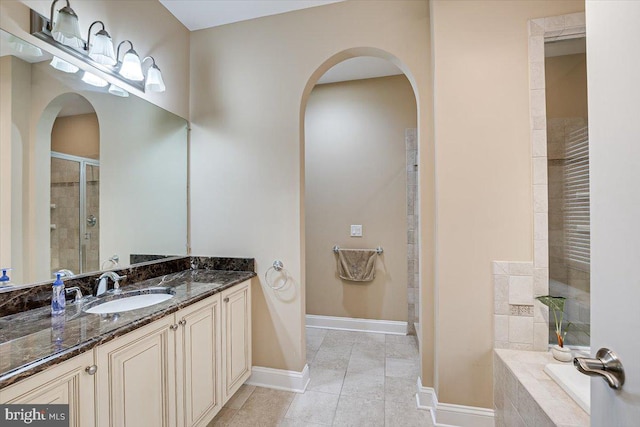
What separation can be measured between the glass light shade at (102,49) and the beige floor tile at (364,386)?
2687 mm

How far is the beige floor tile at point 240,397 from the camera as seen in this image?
6.18 feet

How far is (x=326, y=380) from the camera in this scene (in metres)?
2.16

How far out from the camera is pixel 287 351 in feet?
6.85

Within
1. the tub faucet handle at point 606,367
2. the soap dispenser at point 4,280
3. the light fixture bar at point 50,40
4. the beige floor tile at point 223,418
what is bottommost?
the beige floor tile at point 223,418

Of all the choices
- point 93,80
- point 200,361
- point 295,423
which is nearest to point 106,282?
point 200,361

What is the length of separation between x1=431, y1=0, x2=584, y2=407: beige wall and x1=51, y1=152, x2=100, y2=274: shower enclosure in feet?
6.91

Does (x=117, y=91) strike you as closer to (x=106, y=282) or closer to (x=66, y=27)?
(x=66, y=27)

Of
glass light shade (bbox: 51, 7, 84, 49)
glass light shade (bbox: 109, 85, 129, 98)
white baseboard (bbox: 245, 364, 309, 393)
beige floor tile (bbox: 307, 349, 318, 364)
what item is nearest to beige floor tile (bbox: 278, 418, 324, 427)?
white baseboard (bbox: 245, 364, 309, 393)

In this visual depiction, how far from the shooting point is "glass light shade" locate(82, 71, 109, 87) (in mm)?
1562

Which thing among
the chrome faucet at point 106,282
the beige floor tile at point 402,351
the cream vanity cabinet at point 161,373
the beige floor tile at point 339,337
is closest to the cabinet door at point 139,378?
the cream vanity cabinet at point 161,373

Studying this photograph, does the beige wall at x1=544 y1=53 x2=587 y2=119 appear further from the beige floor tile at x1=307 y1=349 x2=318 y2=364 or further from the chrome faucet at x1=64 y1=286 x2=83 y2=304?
→ the chrome faucet at x1=64 y1=286 x2=83 y2=304

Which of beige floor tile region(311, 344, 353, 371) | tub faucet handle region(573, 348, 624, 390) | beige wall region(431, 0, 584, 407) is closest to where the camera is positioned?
tub faucet handle region(573, 348, 624, 390)

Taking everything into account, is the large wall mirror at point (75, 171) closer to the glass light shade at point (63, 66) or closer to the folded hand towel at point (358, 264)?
the glass light shade at point (63, 66)

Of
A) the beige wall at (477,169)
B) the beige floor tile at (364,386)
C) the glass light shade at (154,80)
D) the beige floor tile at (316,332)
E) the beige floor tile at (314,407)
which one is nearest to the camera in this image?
the beige wall at (477,169)
